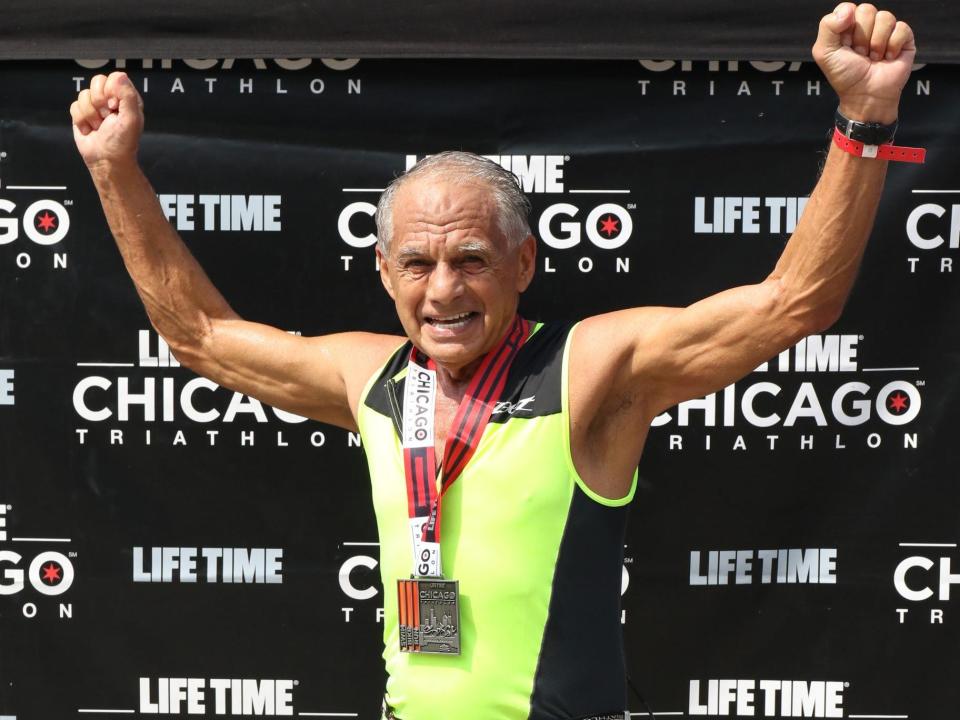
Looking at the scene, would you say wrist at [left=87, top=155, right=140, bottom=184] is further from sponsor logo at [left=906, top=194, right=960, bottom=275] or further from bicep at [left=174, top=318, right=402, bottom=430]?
sponsor logo at [left=906, top=194, right=960, bottom=275]

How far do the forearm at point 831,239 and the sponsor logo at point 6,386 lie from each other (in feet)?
7.86

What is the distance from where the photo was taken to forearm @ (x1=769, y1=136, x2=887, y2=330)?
189cm

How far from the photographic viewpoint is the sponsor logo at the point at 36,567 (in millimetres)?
3416

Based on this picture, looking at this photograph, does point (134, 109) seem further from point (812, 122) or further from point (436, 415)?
point (812, 122)

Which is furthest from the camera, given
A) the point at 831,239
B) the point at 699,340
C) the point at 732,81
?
the point at 732,81

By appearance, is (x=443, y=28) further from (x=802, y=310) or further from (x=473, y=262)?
(x=802, y=310)

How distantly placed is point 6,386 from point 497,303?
6.16 ft

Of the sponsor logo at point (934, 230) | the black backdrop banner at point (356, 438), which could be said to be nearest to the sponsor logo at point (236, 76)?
the black backdrop banner at point (356, 438)

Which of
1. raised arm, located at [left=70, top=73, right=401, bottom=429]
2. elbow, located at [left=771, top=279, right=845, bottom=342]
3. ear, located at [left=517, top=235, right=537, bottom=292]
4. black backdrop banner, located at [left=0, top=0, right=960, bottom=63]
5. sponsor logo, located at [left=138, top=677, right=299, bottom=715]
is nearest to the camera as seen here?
elbow, located at [left=771, top=279, right=845, bottom=342]

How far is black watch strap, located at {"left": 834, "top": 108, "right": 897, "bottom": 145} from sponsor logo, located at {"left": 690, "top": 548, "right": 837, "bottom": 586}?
178 centimetres

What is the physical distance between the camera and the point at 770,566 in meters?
3.36

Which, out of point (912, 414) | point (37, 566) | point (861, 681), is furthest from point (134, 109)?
point (861, 681)

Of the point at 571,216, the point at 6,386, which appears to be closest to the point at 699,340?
the point at 571,216

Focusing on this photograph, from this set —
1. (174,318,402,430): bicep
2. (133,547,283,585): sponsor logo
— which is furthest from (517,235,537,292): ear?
(133,547,283,585): sponsor logo
